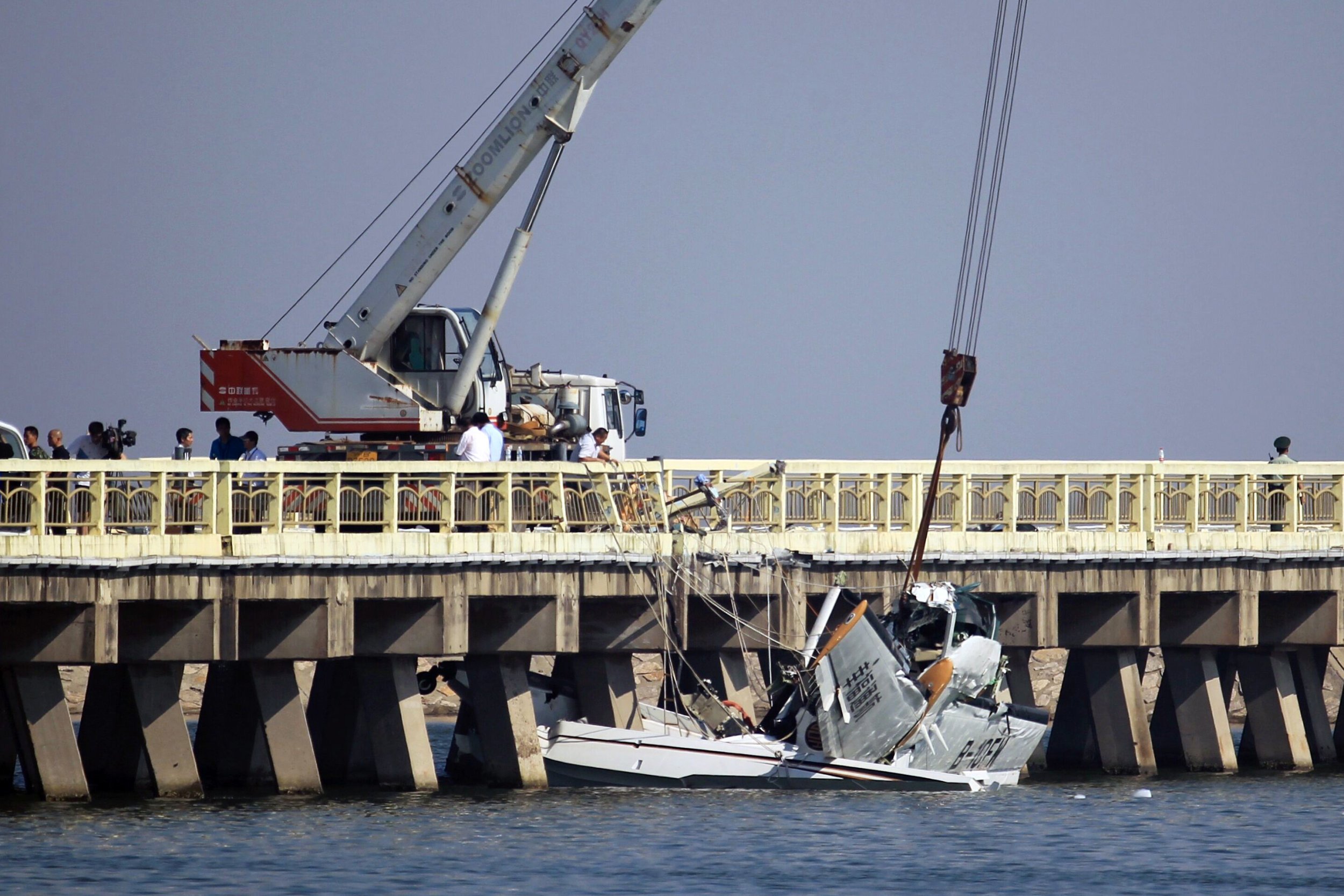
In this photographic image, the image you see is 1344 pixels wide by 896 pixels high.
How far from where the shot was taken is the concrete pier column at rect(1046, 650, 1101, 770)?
3625 cm

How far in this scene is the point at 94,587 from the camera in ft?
88.8

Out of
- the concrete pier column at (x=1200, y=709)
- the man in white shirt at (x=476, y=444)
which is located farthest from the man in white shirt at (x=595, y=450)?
the concrete pier column at (x=1200, y=709)

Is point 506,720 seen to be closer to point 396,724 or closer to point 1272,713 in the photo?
point 396,724

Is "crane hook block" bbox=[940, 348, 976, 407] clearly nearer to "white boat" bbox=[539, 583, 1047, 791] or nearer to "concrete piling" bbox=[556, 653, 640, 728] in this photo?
"white boat" bbox=[539, 583, 1047, 791]

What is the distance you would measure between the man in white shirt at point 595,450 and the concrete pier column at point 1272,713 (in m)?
10.9

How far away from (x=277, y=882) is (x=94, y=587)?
18.2 feet

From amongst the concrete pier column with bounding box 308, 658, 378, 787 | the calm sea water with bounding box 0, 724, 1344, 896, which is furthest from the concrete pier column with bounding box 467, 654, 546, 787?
the concrete pier column with bounding box 308, 658, 378, 787

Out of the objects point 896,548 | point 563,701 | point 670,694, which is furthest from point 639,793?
point 670,694

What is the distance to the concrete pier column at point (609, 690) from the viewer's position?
104 feet

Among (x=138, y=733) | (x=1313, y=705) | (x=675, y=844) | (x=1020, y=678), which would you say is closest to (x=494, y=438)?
(x=138, y=733)

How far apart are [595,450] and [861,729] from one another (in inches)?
230

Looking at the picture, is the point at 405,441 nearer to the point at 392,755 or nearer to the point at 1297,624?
the point at 392,755

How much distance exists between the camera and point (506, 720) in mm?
30469

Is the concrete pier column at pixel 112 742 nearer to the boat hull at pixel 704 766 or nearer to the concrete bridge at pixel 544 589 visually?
the concrete bridge at pixel 544 589
